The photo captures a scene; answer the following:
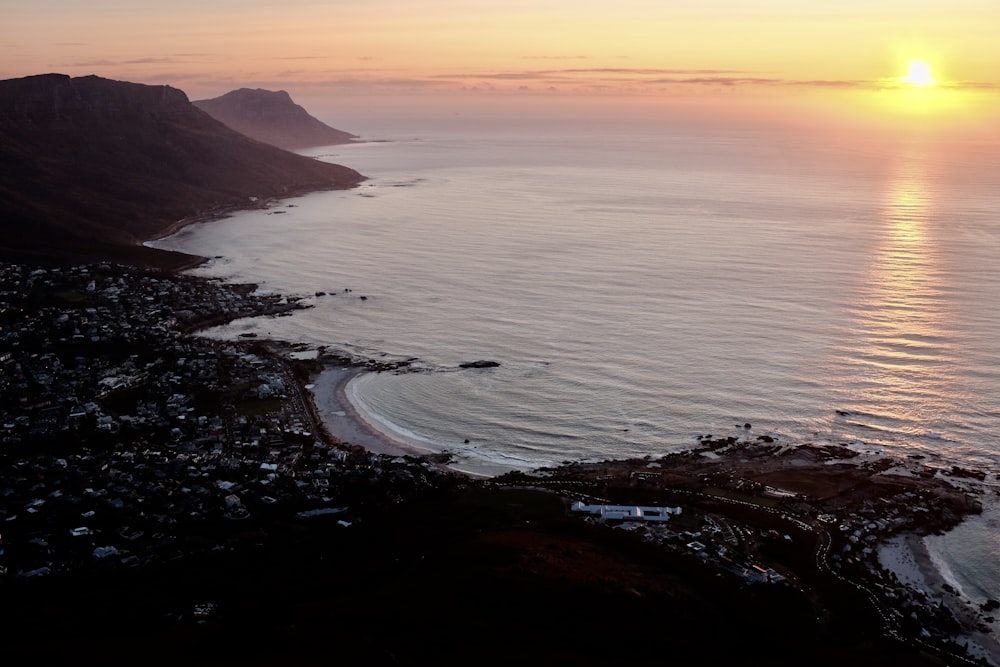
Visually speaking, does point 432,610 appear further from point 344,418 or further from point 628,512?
point 344,418

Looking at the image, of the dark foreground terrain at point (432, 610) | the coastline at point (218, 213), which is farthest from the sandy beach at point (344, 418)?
the coastline at point (218, 213)

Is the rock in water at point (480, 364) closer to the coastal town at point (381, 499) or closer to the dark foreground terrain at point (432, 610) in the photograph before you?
the coastal town at point (381, 499)

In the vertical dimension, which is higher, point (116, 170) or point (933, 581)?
point (116, 170)

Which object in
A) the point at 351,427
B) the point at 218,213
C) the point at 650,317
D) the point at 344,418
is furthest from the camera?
the point at 218,213

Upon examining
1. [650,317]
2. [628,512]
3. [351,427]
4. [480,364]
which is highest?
[650,317]

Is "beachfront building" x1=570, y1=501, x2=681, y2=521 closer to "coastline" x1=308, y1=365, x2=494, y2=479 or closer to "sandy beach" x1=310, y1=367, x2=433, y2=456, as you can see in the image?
"coastline" x1=308, y1=365, x2=494, y2=479

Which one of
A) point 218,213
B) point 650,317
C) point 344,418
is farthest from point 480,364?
point 218,213
